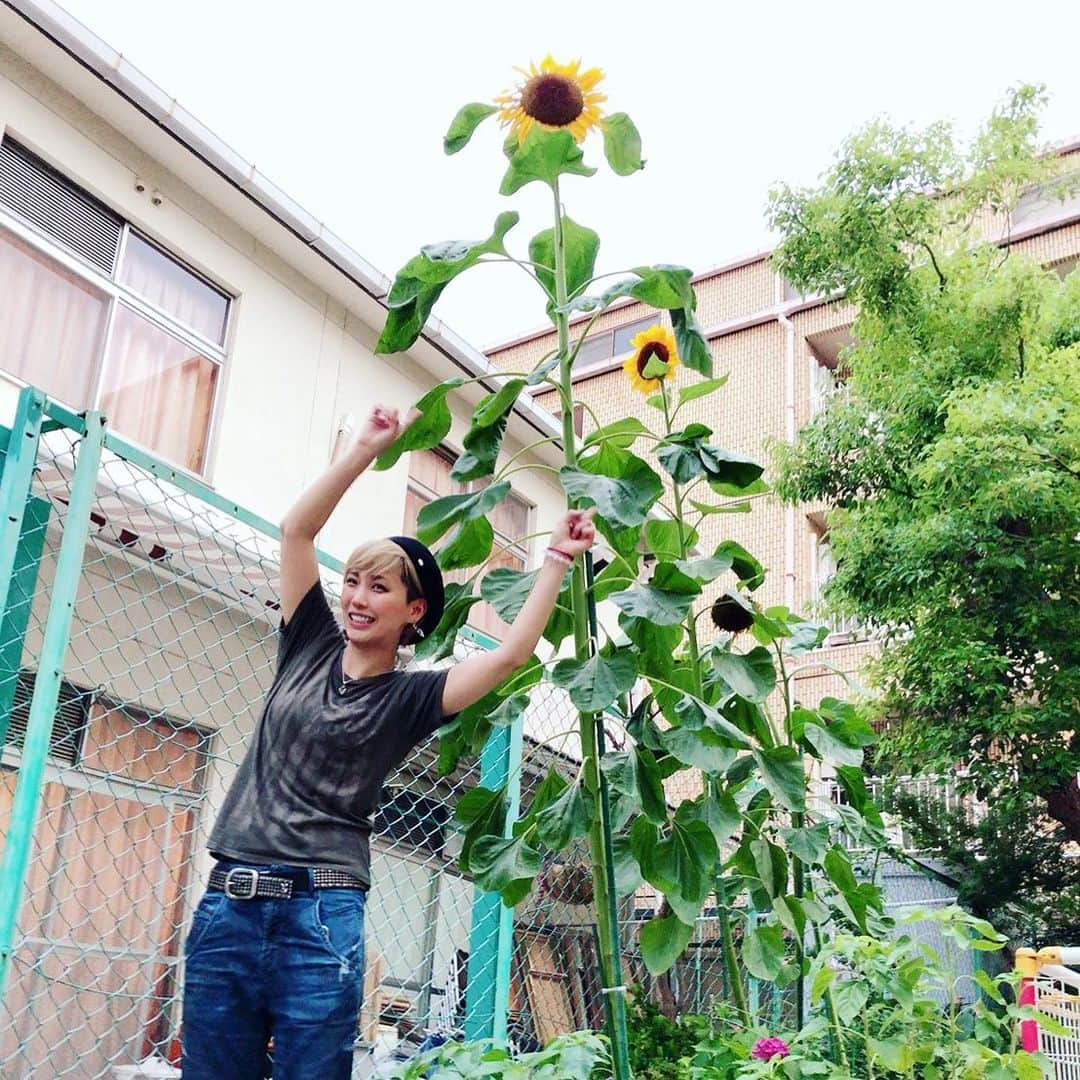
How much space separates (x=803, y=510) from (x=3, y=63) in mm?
10425

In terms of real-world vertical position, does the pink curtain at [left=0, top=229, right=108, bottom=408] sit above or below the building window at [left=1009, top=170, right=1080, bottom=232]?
below

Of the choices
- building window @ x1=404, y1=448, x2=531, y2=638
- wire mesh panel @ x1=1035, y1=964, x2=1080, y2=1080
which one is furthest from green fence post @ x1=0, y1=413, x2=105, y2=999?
building window @ x1=404, y1=448, x2=531, y2=638

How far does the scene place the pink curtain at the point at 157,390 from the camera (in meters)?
5.85

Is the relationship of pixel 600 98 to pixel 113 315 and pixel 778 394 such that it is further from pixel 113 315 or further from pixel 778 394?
pixel 778 394

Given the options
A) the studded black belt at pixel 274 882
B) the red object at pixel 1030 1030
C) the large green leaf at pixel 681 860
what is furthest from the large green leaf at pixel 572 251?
the red object at pixel 1030 1030

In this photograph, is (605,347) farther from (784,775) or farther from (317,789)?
(317,789)

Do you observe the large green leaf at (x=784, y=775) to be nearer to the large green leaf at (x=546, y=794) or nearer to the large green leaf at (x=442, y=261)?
the large green leaf at (x=546, y=794)

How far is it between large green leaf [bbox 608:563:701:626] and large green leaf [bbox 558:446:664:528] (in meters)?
0.15

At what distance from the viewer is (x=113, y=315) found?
5852 mm

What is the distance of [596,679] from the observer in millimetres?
1904

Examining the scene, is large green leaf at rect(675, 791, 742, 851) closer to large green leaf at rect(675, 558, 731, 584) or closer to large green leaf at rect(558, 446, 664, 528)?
large green leaf at rect(675, 558, 731, 584)

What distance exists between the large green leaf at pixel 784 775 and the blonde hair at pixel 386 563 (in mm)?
874

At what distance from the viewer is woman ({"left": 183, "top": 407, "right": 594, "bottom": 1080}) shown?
5.09ft

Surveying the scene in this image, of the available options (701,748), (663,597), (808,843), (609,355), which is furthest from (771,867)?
(609,355)
